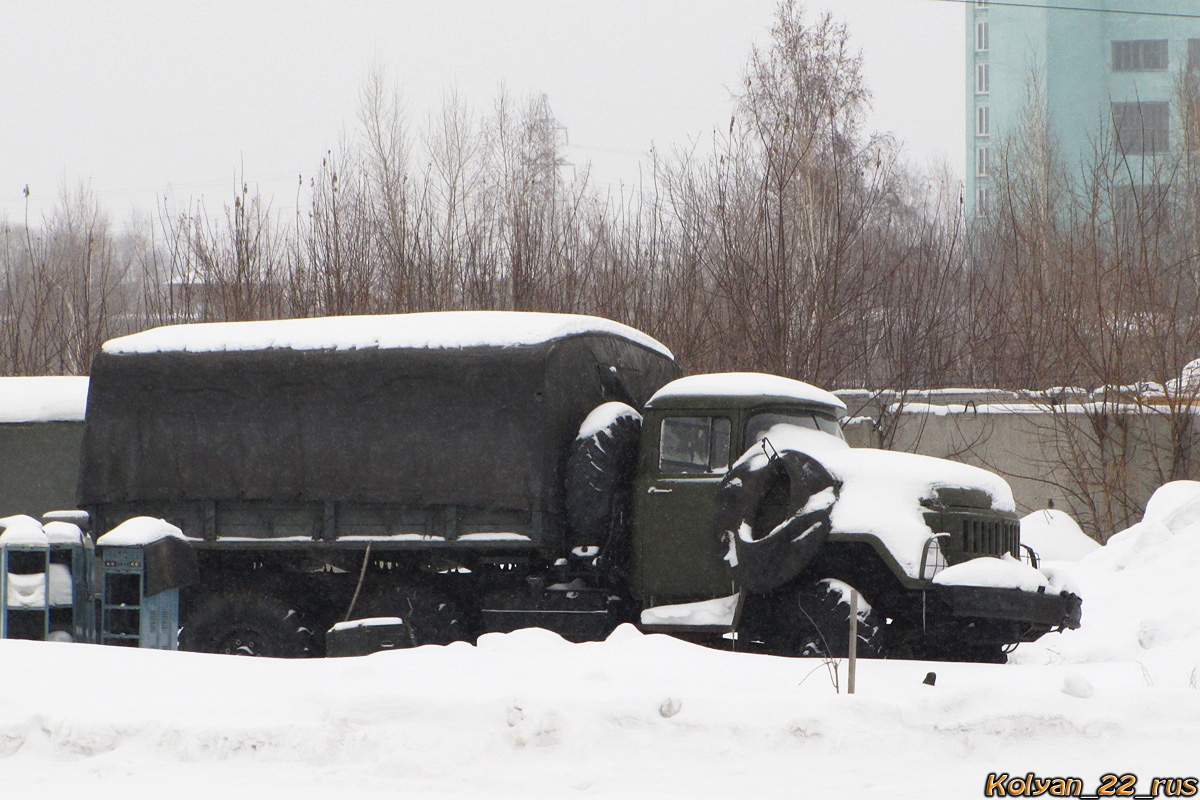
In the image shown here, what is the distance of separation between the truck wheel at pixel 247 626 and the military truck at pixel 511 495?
18 millimetres

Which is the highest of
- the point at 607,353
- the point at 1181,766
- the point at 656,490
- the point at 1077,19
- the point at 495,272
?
the point at 1077,19

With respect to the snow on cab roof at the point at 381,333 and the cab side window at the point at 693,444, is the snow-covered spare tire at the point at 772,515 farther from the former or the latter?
the snow on cab roof at the point at 381,333

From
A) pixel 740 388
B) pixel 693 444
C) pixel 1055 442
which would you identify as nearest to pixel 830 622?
pixel 693 444

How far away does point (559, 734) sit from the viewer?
5.01 metres

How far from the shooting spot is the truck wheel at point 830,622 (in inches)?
307

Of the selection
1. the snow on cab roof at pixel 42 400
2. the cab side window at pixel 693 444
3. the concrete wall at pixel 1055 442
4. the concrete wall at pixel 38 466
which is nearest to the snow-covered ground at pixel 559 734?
the cab side window at pixel 693 444

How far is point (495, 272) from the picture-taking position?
61.8ft

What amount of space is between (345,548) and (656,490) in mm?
2436

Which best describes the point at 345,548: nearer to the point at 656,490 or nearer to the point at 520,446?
the point at 520,446

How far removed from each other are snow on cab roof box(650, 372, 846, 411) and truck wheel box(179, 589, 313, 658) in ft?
11.2

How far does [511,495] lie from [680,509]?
125cm

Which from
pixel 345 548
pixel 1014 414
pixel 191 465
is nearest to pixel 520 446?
pixel 345 548

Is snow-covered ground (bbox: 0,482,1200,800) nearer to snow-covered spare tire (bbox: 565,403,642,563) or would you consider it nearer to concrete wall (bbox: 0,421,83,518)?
snow-covered spare tire (bbox: 565,403,642,563)

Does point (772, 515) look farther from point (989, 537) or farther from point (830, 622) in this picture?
point (989, 537)
